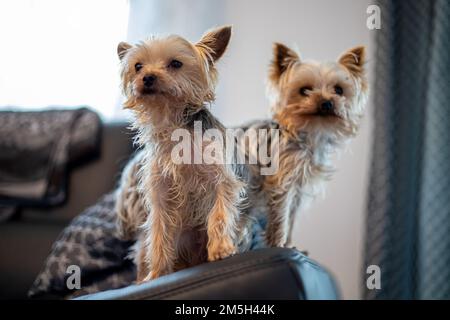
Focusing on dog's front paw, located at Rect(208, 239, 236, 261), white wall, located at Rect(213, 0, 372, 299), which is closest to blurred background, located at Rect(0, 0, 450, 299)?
white wall, located at Rect(213, 0, 372, 299)

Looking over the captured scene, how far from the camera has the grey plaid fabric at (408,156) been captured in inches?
49.8

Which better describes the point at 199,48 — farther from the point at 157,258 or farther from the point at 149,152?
the point at 157,258

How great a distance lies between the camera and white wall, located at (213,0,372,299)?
3.67 feet

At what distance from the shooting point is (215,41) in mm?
848

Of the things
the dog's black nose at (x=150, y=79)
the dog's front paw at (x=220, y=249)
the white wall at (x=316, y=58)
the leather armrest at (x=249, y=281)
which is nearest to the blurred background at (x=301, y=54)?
the white wall at (x=316, y=58)

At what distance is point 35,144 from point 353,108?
53.1 inches

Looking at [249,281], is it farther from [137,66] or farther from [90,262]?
[90,262]

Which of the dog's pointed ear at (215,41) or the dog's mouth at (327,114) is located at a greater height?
the dog's pointed ear at (215,41)

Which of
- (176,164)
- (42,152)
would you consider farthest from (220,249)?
(42,152)

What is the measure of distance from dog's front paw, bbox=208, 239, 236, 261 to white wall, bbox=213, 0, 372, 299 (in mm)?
340

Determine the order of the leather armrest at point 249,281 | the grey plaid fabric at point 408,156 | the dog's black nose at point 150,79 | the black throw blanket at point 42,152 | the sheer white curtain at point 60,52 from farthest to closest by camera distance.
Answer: the black throw blanket at point 42,152 → the sheer white curtain at point 60,52 → the grey plaid fabric at point 408,156 → the dog's black nose at point 150,79 → the leather armrest at point 249,281

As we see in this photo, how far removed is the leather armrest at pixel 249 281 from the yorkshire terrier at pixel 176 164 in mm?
155

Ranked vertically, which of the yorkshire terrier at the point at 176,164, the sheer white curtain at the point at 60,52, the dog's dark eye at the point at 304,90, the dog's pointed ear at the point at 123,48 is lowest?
the yorkshire terrier at the point at 176,164

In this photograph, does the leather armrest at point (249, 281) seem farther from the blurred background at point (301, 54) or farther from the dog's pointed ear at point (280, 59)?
the dog's pointed ear at point (280, 59)
